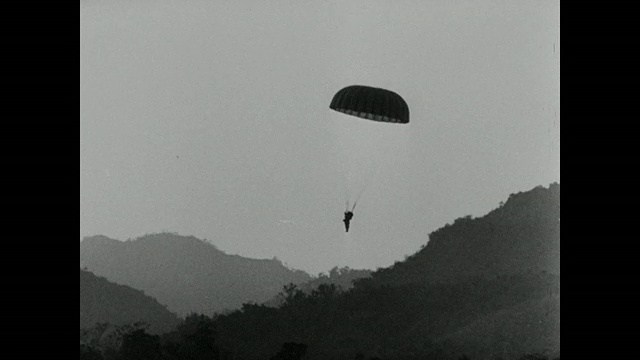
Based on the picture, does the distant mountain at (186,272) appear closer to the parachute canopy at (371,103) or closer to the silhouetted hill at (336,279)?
the silhouetted hill at (336,279)

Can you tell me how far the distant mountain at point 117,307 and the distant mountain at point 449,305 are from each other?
288 cm

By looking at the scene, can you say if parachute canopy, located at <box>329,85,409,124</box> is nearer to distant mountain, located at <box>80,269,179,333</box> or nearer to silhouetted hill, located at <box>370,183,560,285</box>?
silhouetted hill, located at <box>370,183,560,285</box>

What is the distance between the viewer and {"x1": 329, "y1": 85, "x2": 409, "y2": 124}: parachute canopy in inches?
572

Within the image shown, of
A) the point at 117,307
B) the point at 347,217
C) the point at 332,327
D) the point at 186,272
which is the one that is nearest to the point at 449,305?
the point at 332,327

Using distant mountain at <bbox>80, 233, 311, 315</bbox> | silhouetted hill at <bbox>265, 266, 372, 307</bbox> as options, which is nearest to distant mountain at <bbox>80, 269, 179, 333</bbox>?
distant mountain at <bbox>80, 233, 311, 315</bbox>

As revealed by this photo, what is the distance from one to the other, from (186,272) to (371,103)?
15.8m

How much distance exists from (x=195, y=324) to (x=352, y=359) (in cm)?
549

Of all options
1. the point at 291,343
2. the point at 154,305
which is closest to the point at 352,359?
the point at 291,343

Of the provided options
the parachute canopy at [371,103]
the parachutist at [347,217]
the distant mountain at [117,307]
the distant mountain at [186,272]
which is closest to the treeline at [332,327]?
the distant mountain at [117,307]

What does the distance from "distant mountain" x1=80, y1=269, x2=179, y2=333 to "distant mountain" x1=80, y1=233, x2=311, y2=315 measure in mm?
686

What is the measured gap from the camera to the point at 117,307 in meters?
23.4

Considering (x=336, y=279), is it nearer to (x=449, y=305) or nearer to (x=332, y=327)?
(x=332, y=327)
